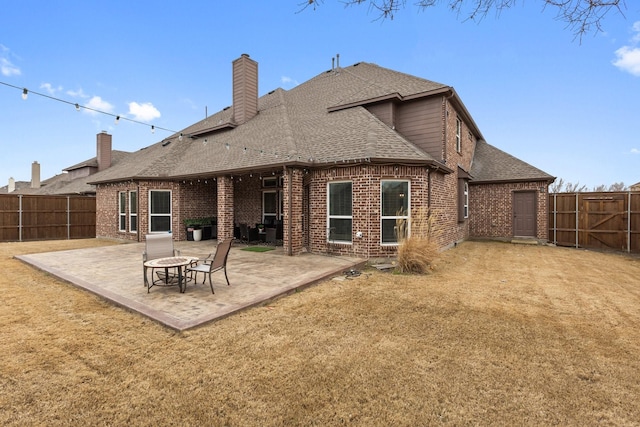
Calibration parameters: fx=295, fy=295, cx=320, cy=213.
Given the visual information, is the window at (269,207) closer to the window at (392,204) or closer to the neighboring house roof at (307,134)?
the neighboring house roof at (307,134)

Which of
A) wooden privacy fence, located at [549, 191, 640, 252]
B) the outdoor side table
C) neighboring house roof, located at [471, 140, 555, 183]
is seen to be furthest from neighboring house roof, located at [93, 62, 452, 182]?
wooden privacy fence, located at [549, 191, 640, 252]

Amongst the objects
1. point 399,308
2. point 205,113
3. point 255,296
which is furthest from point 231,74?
point 399,308

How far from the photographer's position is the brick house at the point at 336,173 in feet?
29.1

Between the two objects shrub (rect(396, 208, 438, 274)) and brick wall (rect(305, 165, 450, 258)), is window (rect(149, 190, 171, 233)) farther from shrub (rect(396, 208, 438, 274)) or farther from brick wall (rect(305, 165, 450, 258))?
shrub (rect(396, 208, 438, 274))

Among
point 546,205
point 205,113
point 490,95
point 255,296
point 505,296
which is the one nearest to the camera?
point 255,296

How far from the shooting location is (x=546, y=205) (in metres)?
13.4

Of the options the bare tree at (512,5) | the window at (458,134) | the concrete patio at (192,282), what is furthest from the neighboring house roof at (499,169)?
the bare tree at (512,5)

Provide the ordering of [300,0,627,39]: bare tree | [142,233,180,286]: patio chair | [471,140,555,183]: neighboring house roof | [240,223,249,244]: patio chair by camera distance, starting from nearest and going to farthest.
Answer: [300,0,627,39]: bare tree → [142,233,180,286]: patio chair → [240,223,249,244]: patio chair → [471,140,555,183]: neighboring house roof

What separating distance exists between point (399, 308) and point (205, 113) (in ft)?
64.3

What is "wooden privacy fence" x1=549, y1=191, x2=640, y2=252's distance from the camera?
37.2 feet

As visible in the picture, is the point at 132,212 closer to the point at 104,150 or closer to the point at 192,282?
the point at 192,282

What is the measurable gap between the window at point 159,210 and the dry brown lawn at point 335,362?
7768 mm

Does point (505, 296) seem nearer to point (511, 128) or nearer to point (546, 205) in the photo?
point (546, 205)

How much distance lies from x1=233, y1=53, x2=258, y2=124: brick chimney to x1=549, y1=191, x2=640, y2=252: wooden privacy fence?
1467 centimetres
